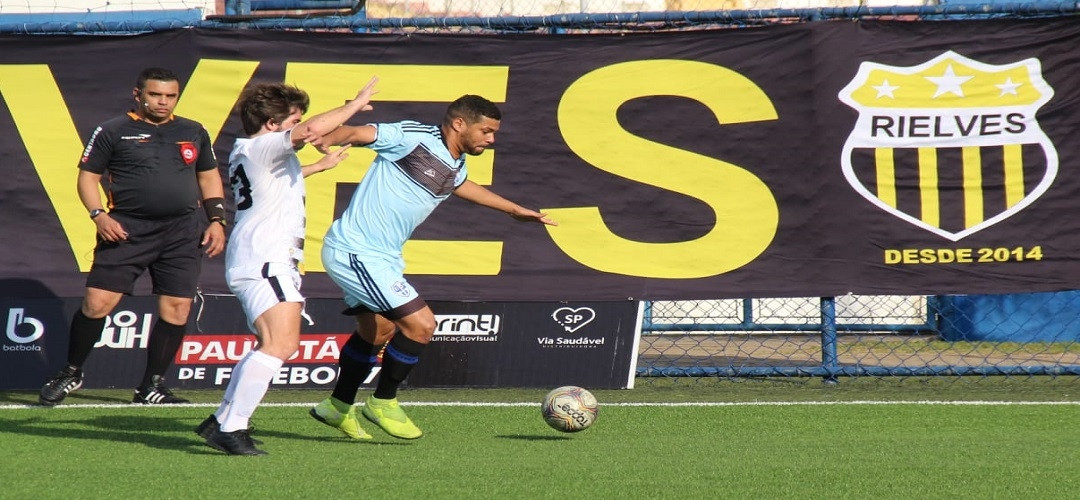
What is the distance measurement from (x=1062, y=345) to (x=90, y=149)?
8.88 meters

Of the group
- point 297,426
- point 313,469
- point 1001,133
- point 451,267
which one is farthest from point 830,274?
point 313,469

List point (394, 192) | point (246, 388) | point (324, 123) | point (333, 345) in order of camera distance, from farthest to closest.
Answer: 1. point (333, 345)
2. point (394, 192)
3. point (246, 388)
4. point (324, 123)

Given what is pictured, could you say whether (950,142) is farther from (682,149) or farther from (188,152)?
(188,152)

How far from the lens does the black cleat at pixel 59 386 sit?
7555 mm

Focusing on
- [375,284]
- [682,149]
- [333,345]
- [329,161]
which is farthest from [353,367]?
[682,149]

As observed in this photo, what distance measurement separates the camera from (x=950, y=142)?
866cm

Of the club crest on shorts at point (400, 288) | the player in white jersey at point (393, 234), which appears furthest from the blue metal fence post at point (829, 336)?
the club crest on shorts at point (400, 288)

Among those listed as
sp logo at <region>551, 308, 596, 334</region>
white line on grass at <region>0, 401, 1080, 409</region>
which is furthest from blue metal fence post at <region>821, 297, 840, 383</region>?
sp logo at <region>551, 308, 596, 334</region>

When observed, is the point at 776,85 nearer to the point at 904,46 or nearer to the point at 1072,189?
the point at 904,46

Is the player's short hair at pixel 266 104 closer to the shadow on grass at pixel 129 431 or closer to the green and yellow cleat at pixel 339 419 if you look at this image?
the green and yellow cleat at pixel 339 419

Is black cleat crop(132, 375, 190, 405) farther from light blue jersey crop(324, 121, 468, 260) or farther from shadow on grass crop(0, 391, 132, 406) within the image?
light blue jersey crop(324, 121, 468, 260)

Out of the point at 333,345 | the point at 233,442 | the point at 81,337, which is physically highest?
the point at 81,337

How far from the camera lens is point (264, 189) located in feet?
19.4

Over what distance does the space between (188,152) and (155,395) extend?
1.55 meters
